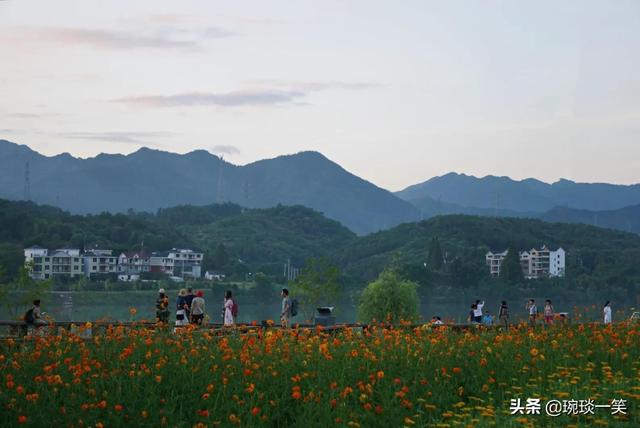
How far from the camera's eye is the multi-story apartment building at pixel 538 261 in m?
168

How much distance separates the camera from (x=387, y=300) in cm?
4969

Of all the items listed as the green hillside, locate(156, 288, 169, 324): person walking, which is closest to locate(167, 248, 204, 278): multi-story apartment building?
the green hillside

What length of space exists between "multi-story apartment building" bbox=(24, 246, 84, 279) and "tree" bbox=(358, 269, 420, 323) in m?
91.2

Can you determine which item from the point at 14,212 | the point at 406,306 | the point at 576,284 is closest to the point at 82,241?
the point at 14,212

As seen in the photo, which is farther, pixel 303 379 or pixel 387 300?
pixel 387 300

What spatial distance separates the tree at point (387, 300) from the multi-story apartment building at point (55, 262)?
91.2m

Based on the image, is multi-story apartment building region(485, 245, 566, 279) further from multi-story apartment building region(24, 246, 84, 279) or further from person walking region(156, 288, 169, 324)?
person walking region(156, 288, 169, 324)

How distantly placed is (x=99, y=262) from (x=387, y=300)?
9921 centimetres

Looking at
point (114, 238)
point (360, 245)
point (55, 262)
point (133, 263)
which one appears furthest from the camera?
point (360, 245)

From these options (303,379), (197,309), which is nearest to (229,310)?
(197,309)

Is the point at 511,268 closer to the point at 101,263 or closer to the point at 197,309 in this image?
the point at 101,263

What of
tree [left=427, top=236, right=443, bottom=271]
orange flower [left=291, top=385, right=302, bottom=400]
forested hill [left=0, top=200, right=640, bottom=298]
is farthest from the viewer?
forested hill [left=0, top=200, right=640, bottom=298]

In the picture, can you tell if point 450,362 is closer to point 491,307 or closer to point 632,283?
point 491,307

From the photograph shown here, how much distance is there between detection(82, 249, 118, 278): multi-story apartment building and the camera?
455ft
